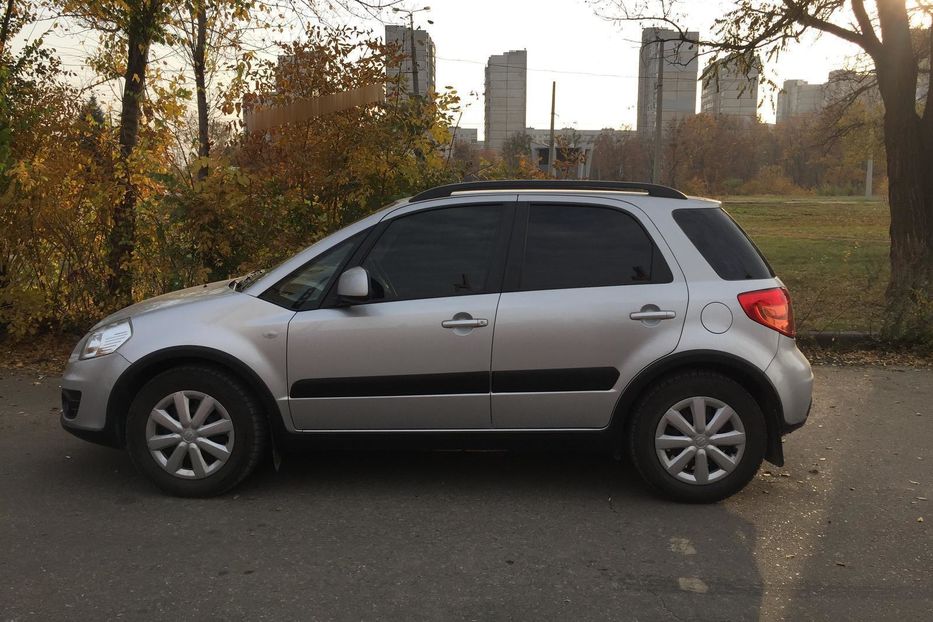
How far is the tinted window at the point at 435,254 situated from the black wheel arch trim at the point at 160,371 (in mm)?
768

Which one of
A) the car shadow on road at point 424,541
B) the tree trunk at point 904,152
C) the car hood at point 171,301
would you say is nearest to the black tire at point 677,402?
the car shadow on road at point 424,541

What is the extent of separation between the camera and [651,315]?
4273 mm

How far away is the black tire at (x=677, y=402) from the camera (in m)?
4.31

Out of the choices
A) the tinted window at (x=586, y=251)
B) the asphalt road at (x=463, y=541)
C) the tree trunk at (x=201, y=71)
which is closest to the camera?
the asphalt road at (x=463, y=541)

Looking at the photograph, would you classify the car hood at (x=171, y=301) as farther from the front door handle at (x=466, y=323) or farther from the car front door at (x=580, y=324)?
the car front door at (x=580, y=324)

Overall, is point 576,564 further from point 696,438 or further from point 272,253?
point 272,253

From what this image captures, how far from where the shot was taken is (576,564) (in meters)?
3.70

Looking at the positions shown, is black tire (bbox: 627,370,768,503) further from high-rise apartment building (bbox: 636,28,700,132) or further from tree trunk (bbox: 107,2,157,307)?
high-rise apartment building (bbox: 636,28,700,132)

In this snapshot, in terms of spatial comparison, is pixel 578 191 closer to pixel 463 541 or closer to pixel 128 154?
pixel 463 541

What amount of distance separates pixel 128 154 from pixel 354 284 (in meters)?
4.97

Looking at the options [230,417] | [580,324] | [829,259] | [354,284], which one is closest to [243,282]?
[230,417]

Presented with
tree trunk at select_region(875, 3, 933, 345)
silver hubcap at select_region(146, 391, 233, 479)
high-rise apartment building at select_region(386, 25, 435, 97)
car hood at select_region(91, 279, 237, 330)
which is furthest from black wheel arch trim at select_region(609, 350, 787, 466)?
tree trunk at select_region(875, 3, 933, 345)

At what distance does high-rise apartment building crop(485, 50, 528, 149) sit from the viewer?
6303 centimetres

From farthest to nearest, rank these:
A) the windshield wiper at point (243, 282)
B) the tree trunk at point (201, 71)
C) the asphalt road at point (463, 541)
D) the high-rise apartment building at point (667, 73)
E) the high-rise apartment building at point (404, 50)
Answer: the high-rise apartment building at point (667, 73) < the tree trunk at point (201, 71) < the high-rise apartment building at point (404, 50) < the windshield wiper at point (243, 282) < the asphalt road at point (463, 541)
